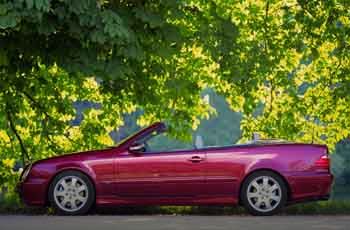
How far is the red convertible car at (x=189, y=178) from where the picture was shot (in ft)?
40.7

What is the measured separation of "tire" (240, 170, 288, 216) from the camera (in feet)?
40.6

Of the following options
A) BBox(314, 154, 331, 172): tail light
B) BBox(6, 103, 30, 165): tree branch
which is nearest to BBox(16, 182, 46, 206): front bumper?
BBox(314, 154, 331, 172): tail light

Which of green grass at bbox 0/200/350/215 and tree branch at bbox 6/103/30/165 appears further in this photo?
tree branch at bbox 6/103/30/165

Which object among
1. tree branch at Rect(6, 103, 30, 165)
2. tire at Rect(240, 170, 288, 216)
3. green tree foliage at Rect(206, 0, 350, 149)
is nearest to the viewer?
tire at Rect(240, 170, 288, 216)

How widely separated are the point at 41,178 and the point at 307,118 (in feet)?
35.9

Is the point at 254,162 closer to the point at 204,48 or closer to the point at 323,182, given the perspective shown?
the point at 323,182

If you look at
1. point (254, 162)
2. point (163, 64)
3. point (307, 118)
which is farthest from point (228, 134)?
point (254, 162)

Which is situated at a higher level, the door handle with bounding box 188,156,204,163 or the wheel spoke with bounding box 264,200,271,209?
the door handle with bounding box 188,156,204,163

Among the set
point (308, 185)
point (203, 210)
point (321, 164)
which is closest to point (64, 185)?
point (203, 210)

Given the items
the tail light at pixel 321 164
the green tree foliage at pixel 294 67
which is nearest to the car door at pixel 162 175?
the tail light at pixel 321 164

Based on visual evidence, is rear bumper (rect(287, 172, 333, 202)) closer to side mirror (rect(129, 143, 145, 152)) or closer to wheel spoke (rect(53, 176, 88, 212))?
side mirror (rect(129, 143, 145, 152))

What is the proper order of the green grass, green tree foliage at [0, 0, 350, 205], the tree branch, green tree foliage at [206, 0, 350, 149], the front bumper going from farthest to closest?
1. the tree branch
2. green tree foliage at [206, 0, 350, 149]
3. green tree foliage at [0, 0, 350, 205]
4. the green grass
5. the front bumper

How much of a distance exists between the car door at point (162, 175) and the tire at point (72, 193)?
440 mm
